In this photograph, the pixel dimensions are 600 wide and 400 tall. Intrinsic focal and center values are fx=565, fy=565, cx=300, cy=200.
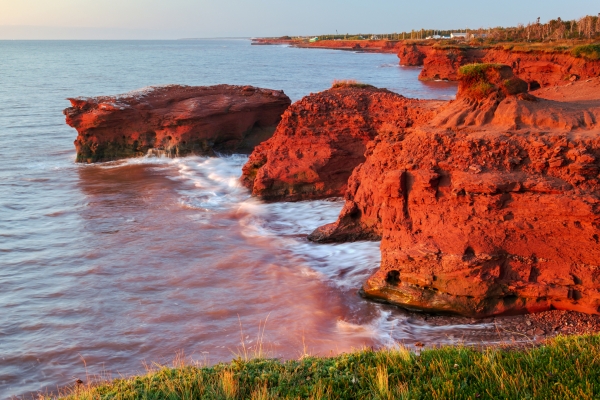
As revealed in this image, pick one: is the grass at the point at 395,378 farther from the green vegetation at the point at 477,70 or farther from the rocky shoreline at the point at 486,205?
the green vegetation at the point at 477,70

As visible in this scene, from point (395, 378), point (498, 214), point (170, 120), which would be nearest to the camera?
point (395, 378)

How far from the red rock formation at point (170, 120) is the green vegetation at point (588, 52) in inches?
873

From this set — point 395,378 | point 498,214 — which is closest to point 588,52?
point 498,214

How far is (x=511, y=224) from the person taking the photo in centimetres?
853

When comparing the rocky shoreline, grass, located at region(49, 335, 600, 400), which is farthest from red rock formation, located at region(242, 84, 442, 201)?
grass, located at region(49, 335, 600, 400)

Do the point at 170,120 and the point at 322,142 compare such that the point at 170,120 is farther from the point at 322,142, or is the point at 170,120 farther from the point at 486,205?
the point at 486,205

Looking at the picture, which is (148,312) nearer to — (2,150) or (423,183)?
(423,183)

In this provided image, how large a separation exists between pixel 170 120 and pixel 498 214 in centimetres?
1621

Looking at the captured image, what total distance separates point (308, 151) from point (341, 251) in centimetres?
455

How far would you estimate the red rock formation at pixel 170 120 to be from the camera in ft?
72.0

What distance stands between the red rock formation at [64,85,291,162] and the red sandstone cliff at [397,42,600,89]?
330 inches

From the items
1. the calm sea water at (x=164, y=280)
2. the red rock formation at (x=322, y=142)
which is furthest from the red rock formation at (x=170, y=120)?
the red rock formation at (x=322, y=142)

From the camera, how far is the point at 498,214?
864cm

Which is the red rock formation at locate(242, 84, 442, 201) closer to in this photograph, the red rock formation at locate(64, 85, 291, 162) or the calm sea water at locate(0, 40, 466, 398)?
the calm sea water at locate(0, 40, 466, 398)
